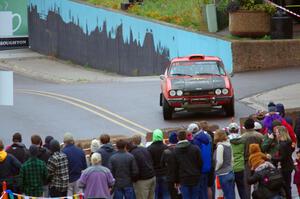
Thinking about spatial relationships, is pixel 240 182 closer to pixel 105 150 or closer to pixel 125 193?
pixel 125 193

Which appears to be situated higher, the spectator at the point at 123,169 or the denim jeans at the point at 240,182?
the spectator at the point at 123,169

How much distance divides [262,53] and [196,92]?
419 inches

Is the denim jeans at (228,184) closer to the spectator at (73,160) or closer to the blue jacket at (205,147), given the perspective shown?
the blue jacket at (205,147)

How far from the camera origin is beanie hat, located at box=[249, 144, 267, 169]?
15257mm

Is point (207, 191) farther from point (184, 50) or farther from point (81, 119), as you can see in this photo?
point (184, 50)

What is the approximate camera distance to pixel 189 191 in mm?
16297

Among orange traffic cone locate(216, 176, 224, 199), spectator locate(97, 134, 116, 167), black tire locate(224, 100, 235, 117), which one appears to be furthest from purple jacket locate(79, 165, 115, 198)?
black tire locate(224, 100, 235, 117)

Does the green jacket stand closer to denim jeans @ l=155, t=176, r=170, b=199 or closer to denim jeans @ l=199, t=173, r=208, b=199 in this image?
denim jeans @ l=199, t=173, r=208, b=199

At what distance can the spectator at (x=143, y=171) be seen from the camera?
16.2 meters

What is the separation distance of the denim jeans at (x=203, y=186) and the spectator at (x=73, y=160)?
6.66 ft

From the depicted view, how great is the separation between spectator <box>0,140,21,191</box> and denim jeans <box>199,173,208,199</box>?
3083mm

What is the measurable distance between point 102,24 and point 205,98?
2042cm

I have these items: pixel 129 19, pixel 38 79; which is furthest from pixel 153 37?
pixel 38 79

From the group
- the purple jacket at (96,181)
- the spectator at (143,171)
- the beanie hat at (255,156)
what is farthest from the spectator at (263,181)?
the purple jacket at (96,181)
